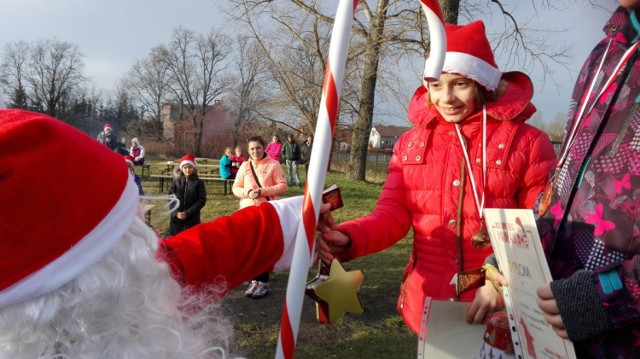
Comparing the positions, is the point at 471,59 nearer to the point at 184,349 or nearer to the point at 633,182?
the point at 633,182

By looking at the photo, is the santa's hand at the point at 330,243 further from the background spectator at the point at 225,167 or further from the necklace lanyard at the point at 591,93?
the background spectator at the point at 225,167

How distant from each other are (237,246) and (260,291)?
11.3ft

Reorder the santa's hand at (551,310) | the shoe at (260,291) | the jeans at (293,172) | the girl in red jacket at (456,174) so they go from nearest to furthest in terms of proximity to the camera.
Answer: the santa's hand at (551,310) < the girl in red jacket at (456,174) < the shoe at (260,291) < the jeans at (293,172)

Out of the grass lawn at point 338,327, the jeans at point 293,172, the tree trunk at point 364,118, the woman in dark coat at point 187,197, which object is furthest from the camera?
the jeans at point 293,172

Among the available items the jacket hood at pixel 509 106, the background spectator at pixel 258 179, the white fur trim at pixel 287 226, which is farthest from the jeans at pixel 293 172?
the white fur trim at pixel 287 226

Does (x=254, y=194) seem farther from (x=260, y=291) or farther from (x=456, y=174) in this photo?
(x=456, y=174)

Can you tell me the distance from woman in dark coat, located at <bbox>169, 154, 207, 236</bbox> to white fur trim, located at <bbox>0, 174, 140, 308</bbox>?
513 centimetres

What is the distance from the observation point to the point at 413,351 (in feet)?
12.5

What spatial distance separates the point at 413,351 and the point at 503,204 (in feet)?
7.70

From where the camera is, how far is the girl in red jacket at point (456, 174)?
186 centimetres

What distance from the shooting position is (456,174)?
1.93 meters

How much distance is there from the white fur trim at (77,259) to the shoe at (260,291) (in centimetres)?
409

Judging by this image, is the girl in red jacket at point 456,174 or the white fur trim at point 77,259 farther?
the girl in red jacket at point 456,174

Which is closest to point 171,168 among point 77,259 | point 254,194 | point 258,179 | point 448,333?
point 258,179
